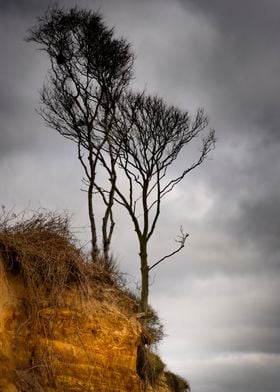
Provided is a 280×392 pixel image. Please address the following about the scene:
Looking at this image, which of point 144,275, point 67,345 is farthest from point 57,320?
point 144,275

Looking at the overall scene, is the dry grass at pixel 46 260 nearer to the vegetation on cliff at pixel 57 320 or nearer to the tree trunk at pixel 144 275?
the vegetation on cliff at pixel 57 320

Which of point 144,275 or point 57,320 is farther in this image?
point 144,275

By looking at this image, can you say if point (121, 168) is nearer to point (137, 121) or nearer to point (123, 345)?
point (137, 121)

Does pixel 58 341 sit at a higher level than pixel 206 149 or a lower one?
lower

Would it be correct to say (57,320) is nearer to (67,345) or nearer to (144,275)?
(67,345)

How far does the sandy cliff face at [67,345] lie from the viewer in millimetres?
11547

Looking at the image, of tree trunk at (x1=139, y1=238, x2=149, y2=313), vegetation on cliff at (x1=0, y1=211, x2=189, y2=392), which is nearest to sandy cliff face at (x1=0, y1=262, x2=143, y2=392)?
vegetation on cliff at (x1=0, y1=211, x2=189, y2=392)

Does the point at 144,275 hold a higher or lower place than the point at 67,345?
higher

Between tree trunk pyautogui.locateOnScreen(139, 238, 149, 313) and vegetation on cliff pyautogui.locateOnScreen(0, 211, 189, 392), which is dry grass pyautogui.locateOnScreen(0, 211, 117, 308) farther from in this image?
tree trunk pyautogui.locateOnScreen(139, 238, 149, 313)

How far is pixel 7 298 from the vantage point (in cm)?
1175

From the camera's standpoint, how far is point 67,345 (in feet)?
39.8

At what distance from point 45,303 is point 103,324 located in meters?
1.17

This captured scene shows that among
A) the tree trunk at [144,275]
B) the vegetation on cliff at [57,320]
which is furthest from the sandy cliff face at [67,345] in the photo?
the tree trunk at [144,275]

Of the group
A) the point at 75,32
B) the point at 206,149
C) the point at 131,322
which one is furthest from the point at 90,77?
the point at 131,322
